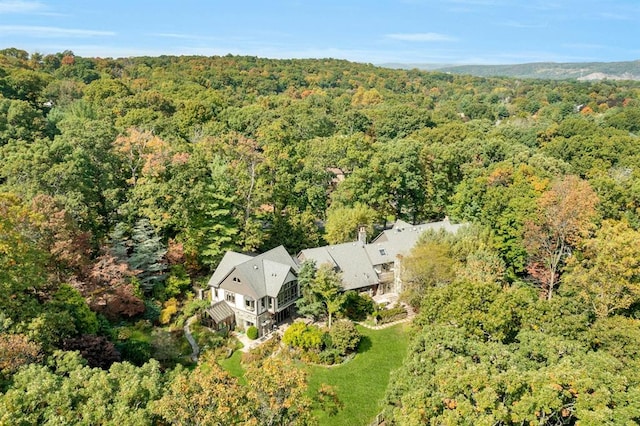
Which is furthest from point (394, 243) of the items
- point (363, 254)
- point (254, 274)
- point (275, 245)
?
point (254, 274)

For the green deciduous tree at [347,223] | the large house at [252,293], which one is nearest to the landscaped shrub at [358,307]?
the large house at [252,293]

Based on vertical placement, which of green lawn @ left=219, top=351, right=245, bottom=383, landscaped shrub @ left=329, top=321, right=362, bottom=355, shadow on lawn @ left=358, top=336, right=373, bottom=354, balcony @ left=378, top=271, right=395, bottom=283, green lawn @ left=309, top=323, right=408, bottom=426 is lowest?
green lawn @ left=309, top=323, right=408, bottom=426

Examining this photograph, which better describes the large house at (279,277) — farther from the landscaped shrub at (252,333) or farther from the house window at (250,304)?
the landscaped shrub at (252,333)

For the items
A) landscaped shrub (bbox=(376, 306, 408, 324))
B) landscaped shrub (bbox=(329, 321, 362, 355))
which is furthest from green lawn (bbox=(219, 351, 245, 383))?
landscaped shrub (bbox=(376, 306, 408, 324))

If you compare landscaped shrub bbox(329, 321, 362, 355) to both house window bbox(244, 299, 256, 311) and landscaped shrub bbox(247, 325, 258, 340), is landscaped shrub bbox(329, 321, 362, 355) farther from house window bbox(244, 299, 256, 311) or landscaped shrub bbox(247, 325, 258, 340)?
house window bbox(244, 299, 256, 311)

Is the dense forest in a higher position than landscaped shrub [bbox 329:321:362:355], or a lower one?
higher

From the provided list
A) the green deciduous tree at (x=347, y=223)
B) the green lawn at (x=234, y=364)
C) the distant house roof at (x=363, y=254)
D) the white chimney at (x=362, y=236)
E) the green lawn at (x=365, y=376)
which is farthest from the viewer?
the green deciduous tree at (x=347, y=223)
